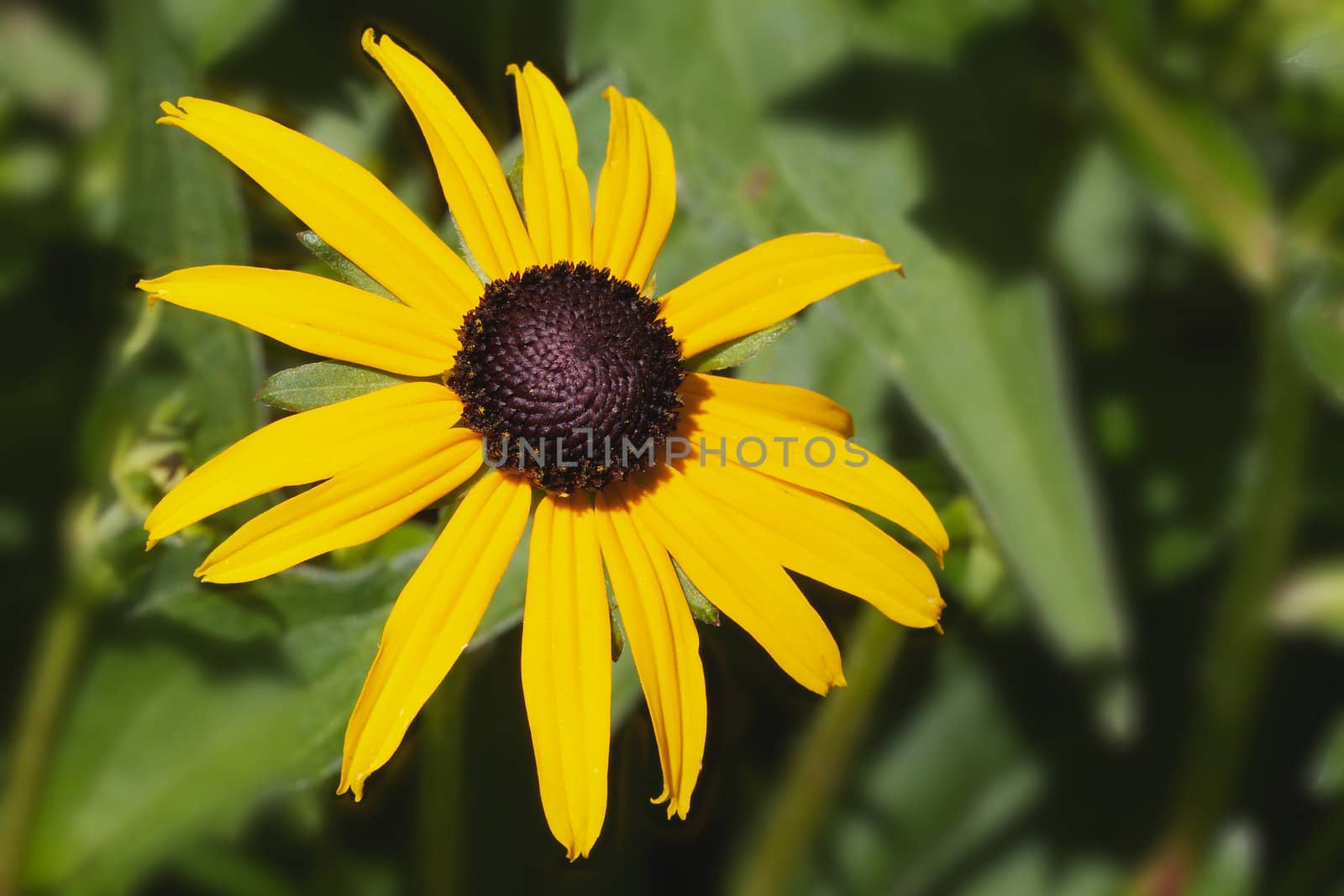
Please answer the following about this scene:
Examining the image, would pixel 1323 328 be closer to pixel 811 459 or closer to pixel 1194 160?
pixel 1194 160

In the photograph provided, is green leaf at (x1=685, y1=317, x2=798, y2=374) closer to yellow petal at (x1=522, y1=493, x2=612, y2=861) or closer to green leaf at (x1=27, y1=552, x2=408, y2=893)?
yellow petal at (x1=522, y1=493, x2=612, y2=861)

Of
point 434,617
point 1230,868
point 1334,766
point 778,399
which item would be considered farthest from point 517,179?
point 1230,868

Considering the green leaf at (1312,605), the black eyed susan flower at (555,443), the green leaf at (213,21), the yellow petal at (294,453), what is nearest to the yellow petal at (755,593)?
the black eyed susan flower at (555,443)

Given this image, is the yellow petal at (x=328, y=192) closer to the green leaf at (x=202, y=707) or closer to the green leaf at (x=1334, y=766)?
the green leaf at (x=202, y=707)

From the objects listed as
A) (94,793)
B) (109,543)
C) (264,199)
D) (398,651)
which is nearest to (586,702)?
(398,651)

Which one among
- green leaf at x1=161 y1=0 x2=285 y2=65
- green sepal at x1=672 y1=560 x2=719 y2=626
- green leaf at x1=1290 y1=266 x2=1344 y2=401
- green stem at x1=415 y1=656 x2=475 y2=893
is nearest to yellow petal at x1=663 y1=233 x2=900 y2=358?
green sepal at x1=672 y1=560 x2=719 y2=626

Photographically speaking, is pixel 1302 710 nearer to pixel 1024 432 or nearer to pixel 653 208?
pixel 1024 432
